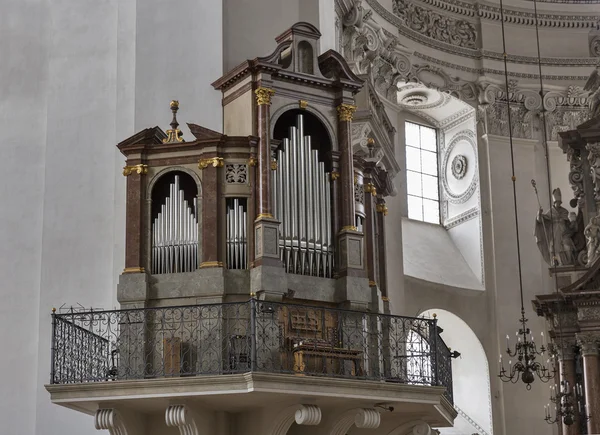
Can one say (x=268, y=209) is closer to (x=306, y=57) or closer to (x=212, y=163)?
(x=212, y=163)

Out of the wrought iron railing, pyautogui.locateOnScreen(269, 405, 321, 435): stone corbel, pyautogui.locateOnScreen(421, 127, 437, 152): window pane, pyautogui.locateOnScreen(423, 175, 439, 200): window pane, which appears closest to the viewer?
pyautogui.locateOnScreen(269, 405, 321, 435): stone corbel

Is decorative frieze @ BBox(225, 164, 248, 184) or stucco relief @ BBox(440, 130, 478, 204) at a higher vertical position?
stucco relief @ BBox(440, 130, 478, 204)

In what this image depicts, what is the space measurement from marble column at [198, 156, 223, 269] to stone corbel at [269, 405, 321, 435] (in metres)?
1.91

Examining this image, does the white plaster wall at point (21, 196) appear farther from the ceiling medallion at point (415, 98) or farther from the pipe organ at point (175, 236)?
the ceiling medallion at point (415, 98)

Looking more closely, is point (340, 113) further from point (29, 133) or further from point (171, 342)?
point (29, 133)

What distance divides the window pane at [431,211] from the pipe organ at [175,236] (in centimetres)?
1451

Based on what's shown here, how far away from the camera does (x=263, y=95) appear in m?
14.2

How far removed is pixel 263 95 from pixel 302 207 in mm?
1458

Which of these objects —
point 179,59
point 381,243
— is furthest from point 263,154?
point 381,243

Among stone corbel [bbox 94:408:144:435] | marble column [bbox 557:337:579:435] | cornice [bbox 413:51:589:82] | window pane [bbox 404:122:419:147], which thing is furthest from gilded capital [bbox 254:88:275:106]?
window pane [bbox 404:122:419:147]

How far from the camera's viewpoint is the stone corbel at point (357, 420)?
13.3m

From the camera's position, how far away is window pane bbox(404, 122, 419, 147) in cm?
2795

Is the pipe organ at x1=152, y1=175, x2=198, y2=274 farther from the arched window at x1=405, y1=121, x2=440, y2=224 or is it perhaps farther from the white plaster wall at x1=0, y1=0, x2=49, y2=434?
the arched window at x1=405, y1=121, x2=440, y2=224

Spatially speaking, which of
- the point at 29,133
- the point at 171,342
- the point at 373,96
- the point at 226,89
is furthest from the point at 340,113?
the point at 373,96
